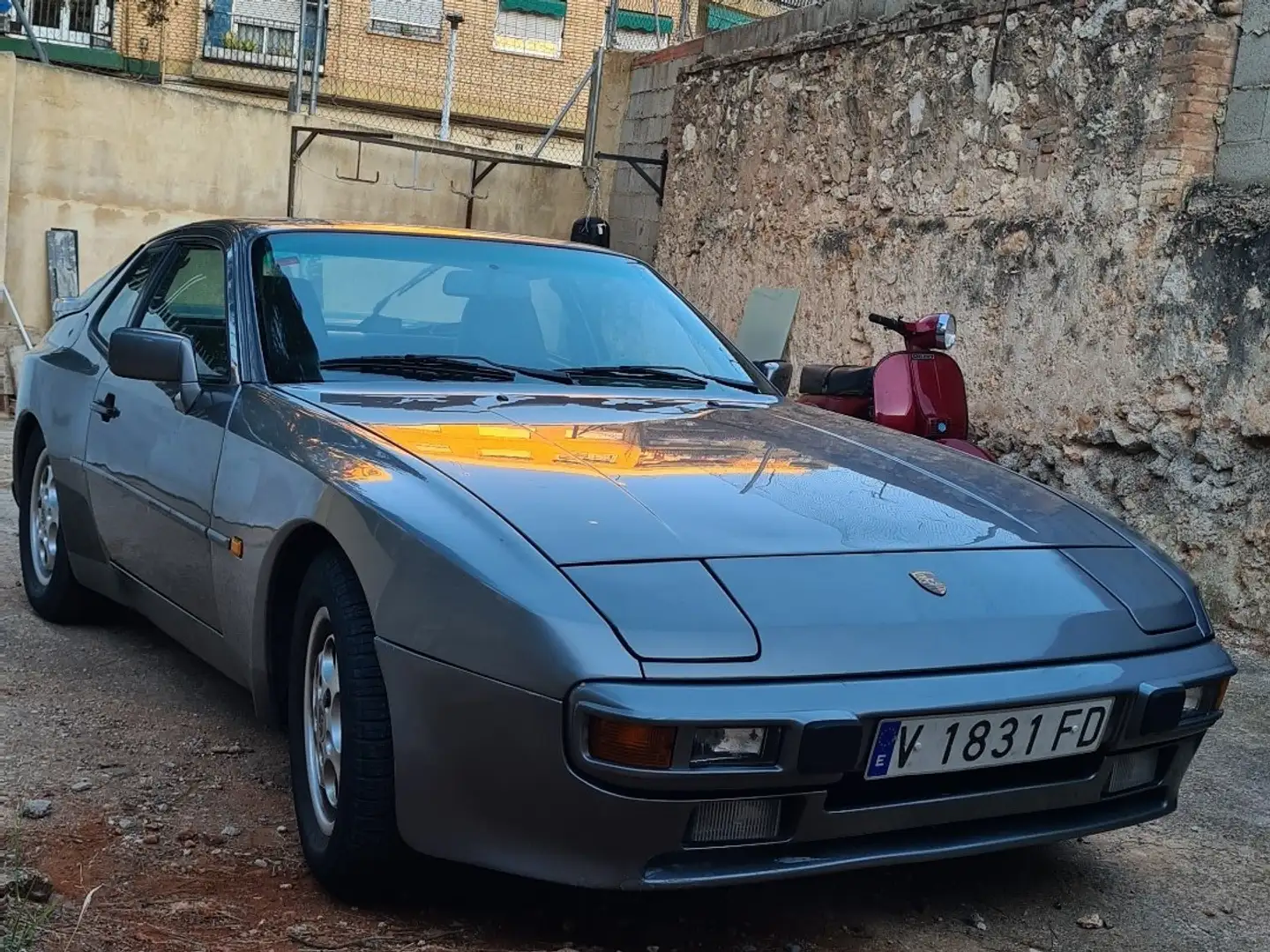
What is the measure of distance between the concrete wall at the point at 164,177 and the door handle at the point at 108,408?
700 centimetres

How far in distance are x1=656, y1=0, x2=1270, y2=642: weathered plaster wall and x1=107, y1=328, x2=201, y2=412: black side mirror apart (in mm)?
4212

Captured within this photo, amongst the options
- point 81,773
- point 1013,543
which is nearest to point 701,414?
point 1013,543

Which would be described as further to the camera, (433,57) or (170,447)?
(433,57)

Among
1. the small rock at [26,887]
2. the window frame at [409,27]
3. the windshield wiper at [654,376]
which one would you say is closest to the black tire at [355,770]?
the small rock at [26,887]

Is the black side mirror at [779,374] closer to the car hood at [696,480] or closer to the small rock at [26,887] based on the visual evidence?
the car hood at [696,480]

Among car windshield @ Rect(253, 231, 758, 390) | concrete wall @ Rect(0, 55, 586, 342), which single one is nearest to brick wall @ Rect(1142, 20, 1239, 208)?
car windshield @ Rect(253, 231, 758, 390)

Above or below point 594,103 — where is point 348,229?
below

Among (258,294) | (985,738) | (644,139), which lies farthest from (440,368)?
(644,139)

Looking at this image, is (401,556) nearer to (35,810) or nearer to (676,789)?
(676,789)

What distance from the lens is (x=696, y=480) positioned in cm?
300

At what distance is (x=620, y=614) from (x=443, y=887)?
789 millimetres

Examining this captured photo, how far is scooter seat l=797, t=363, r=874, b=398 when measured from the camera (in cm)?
669

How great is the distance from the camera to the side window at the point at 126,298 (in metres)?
4.69

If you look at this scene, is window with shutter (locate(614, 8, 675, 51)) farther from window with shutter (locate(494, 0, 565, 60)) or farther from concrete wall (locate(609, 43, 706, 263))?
concrete wall (locate(609, 43, 706, 263))
